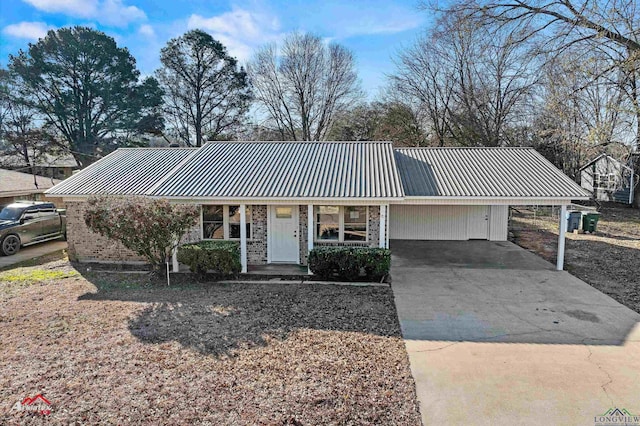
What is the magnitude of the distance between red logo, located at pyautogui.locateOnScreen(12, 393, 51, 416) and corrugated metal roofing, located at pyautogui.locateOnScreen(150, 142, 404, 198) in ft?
21.6

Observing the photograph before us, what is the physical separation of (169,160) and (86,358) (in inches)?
383

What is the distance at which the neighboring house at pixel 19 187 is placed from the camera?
1823 centimetres

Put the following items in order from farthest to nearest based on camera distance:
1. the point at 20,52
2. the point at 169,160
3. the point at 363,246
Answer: the point at 20,52 < the point at 169,160 < the point at 363,246

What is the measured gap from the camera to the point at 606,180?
29250mm

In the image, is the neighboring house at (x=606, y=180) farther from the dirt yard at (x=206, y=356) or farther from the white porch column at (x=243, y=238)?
the white porch column at (x=243, y=238)

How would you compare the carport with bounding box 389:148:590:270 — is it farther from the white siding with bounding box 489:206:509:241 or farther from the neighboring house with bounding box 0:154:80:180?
the neighboring house with bounding box 0:154:80:180

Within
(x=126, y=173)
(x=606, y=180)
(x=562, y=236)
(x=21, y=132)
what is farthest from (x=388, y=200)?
(x=21, y=132)

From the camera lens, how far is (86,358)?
5801 mm

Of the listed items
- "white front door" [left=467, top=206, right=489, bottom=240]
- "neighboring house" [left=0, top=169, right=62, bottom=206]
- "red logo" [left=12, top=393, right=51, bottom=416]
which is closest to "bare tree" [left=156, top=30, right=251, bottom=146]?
"neighboring house" [left=0, top=169, right=62, bottom=206]

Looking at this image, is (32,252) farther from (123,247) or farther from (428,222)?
(428,222)

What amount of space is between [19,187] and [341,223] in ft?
57.6

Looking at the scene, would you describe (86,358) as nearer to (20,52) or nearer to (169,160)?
(169,160)

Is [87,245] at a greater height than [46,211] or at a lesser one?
lesser

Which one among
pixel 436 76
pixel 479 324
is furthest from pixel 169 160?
pixel 436 76
